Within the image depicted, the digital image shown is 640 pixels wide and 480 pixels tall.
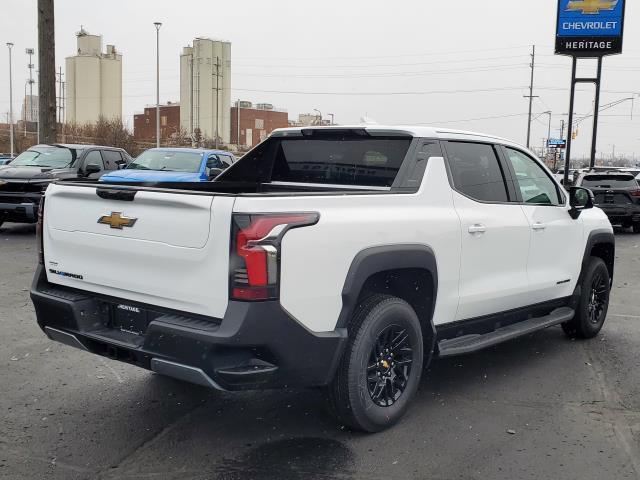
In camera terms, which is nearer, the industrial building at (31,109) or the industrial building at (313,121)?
the industrial building at (313,121)

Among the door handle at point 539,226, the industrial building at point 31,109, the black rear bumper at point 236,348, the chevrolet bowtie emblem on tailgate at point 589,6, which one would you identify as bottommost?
the black rear bumper at point 236,348

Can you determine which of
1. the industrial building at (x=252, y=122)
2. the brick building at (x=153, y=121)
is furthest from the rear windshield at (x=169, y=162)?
the industrial building at (x=252, y=122)

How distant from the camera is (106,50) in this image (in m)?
83.3

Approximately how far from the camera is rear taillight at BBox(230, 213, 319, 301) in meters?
3.30

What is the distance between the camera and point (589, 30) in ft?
84.9

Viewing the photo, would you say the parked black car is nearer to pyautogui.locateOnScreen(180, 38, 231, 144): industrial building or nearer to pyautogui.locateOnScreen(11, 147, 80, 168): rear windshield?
pyautogui.locateOnScreen(11, 147, 80, 168): rear windshield

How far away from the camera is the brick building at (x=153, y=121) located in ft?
338

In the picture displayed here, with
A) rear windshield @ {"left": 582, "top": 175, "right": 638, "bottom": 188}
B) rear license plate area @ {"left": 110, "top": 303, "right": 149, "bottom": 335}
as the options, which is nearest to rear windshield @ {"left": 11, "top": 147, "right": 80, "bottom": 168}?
rear license plate area @ {"left": 110, "top": 303, "right": 149, "bottom": 335}

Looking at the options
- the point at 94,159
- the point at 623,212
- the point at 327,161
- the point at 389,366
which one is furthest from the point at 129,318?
the point at 623,212

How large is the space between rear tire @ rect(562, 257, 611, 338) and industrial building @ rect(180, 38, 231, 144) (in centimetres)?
7736

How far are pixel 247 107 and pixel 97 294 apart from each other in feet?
360

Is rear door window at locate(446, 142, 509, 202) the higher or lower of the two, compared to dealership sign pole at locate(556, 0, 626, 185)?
lower

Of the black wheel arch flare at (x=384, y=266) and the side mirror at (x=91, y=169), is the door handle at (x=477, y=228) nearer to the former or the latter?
the black wheel arch flare at (x=384, y=266)

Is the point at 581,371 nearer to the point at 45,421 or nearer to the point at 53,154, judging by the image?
the point at 45,421
